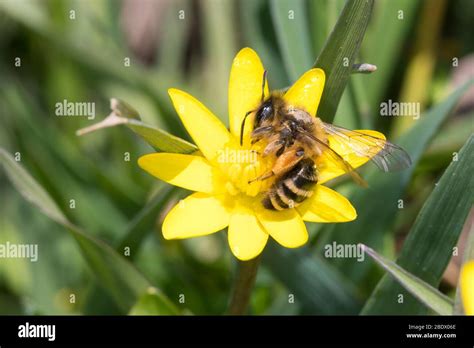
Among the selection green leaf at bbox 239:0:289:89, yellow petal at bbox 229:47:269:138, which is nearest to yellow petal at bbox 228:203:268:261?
yellow petal at bbox 229:47:269:138

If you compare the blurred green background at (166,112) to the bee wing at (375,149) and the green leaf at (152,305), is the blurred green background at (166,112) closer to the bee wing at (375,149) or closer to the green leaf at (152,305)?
the green leaf at (152,305)

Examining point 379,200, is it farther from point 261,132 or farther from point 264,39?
point 264,39

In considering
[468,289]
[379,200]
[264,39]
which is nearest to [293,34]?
[264,39]

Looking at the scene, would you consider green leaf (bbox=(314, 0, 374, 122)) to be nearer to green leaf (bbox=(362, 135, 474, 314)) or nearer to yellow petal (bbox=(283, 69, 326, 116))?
yellow petal (bbox=(283, 69, 326, 116))

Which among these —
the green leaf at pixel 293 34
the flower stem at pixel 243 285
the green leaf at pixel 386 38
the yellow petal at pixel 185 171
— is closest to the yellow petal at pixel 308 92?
the yellow petal at pixel 185 171

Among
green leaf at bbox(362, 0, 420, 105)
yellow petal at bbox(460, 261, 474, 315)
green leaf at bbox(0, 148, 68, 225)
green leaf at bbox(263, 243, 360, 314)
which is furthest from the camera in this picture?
green leaf at bbox(362, 0, 420, 105)
